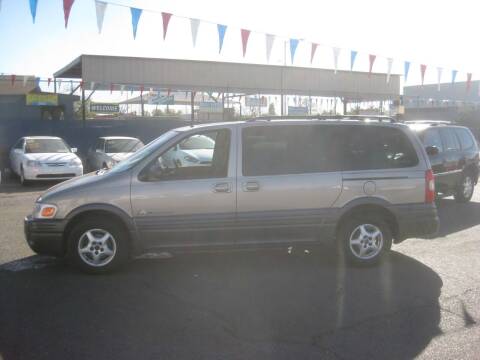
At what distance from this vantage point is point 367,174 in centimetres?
589

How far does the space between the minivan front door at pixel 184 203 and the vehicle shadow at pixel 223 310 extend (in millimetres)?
443

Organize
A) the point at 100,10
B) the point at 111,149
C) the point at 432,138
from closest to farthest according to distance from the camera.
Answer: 1. the point at 432,138
2. the point at 100,10
3. the point at 111,149

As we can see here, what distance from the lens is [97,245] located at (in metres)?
5.54

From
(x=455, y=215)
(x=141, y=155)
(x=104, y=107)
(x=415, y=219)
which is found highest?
(x=104, y=107)

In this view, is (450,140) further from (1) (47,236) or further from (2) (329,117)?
(1) (47,236)

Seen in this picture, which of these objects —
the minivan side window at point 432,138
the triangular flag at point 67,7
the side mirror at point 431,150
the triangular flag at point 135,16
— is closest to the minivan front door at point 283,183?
the side mirror at point 431,150

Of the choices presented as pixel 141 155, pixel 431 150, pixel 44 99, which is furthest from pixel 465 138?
pixel 44 99

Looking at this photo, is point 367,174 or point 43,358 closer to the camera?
point 43,358

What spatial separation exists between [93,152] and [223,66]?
9.62 metres

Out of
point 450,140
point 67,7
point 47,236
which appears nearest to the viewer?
point 47,236

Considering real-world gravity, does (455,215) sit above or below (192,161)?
below

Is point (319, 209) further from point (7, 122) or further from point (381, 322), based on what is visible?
point (7, 122)

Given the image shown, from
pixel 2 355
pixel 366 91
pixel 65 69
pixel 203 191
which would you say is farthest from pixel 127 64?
pixel 2 355

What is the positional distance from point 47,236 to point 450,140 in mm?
8503
